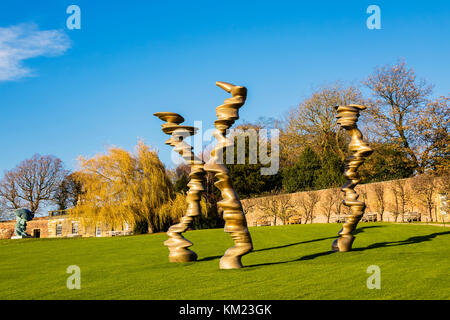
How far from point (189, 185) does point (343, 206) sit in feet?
60.8

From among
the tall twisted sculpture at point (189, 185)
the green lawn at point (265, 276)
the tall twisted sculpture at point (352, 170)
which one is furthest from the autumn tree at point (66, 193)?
the tall twisted sculpture at point (352, 170)

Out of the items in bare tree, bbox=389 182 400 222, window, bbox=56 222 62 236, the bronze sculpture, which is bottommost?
window, bbox=56 222 62 236

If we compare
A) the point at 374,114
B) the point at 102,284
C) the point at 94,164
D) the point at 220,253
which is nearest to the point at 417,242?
the point at 220,253

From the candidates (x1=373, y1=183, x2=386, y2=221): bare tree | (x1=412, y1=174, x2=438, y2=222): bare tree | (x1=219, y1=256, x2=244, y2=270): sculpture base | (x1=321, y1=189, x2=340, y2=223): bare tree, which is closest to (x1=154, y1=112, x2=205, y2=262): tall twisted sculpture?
(x1=219, y1=256, x2=244, y2=270): sculpture base

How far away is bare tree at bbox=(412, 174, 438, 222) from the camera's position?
870 inches

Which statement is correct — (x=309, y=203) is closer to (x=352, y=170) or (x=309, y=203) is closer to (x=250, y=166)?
(x=250, y=166)

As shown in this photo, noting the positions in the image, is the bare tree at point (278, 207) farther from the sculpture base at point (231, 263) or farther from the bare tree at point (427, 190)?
the sculpture base at point (231, 263)

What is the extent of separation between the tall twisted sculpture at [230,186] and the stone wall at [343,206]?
17068mm

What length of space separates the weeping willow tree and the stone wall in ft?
21.4

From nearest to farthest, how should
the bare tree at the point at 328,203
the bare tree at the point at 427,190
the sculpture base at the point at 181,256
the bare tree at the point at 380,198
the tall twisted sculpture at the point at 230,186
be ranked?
the tall twisted sculpture at the point at 230,186 → the sculpture base at the point at 181,256 → the bare tree at the point at 427,190 → the bare tree at the point at 380,198 → the bare tree at the point at 328,203

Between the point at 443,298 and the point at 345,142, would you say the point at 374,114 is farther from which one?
the point at 443,298

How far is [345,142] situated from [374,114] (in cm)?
680

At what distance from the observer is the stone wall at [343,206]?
2277 centimetres

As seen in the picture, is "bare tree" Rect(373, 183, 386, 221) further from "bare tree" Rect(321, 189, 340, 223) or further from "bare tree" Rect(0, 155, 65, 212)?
"bare tree" Rect(0, 155, 65, 212)
